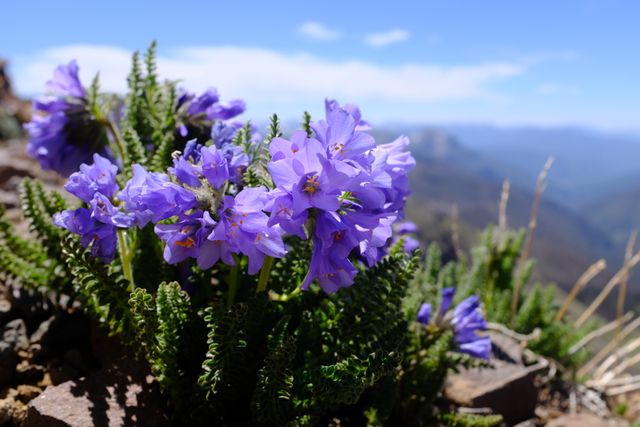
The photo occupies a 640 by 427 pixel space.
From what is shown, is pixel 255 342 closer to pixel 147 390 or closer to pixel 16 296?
pixel 147 390

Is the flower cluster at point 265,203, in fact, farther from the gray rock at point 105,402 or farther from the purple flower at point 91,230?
the gray rock at point 105,402

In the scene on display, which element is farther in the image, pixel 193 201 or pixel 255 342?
pixel 255 342

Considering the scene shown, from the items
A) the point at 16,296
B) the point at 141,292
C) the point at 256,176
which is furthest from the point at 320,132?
the point at 16,296

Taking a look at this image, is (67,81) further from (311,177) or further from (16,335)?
(311,177)

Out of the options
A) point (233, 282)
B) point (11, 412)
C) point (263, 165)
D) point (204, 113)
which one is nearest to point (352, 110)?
point (263, 165)

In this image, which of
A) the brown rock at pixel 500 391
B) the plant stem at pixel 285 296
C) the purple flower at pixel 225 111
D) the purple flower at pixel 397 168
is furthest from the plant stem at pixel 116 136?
the brown rock at pixel 500 391

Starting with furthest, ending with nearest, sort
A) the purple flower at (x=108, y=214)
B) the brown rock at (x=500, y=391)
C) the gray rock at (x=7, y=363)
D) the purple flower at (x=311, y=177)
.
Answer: the brown rock at (x=500, y=391), the gray rock at (x=7, y=363), the purple flower at (x=108, y=214), the purple flower at (x=311, y=177)

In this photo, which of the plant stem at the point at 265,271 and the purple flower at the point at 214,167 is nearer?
the purple flower at the point at 214,167
